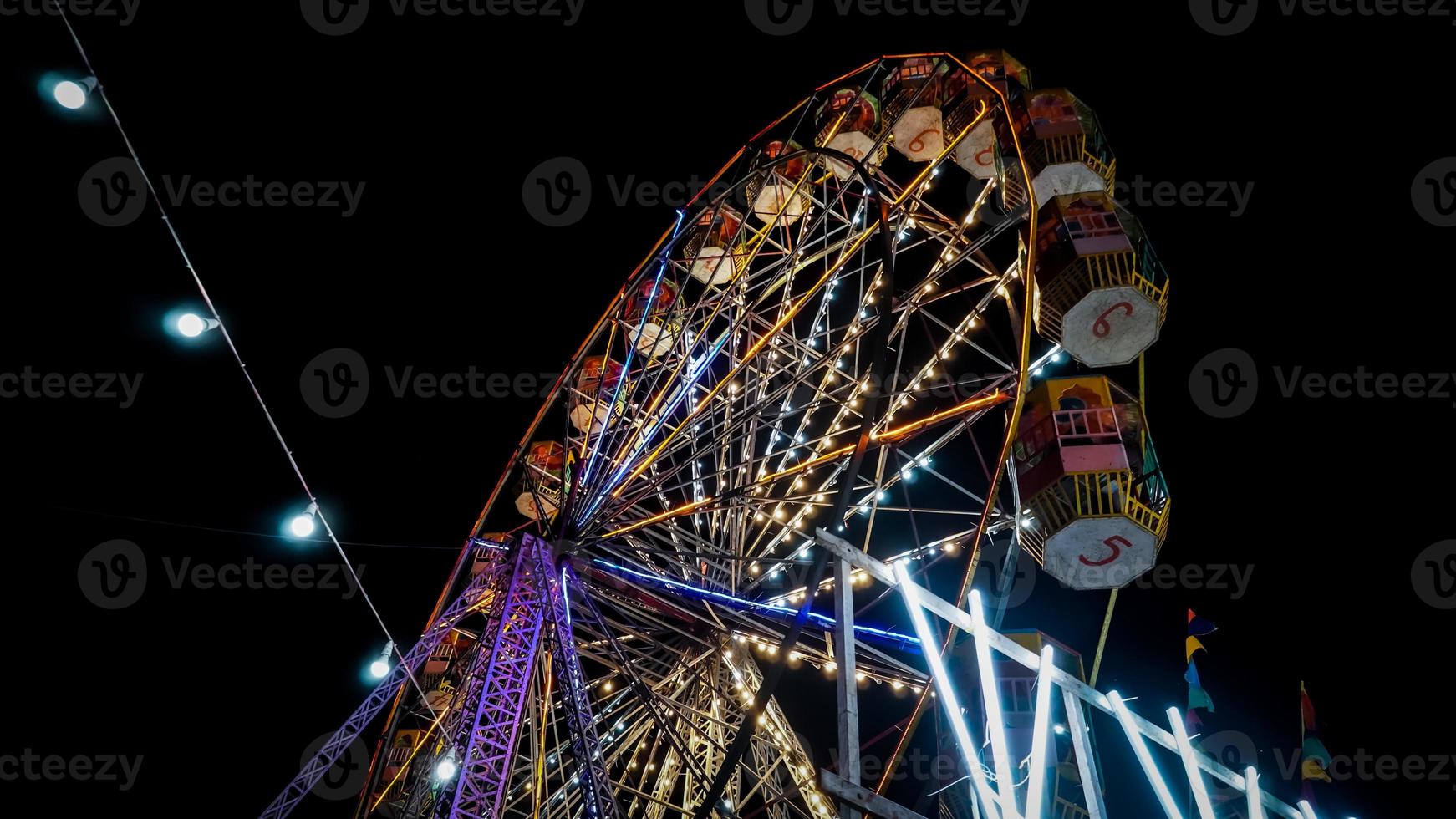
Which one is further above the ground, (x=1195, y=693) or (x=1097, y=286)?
(x=1097, y=286)

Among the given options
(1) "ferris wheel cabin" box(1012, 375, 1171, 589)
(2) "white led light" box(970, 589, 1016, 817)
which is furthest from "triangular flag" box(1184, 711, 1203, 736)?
(2) "white led light" box(970, 589, 1016, 817)

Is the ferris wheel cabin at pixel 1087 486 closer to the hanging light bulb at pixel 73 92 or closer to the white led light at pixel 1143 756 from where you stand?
the white led light at pixel 1143 756

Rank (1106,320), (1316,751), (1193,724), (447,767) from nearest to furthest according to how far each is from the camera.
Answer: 1. (447,767)
2. (1106,320)
3. (1316,751)
4. (1193,724)

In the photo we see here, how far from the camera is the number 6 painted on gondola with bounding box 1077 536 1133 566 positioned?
9188mm

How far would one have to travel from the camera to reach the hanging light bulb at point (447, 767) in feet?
29.3

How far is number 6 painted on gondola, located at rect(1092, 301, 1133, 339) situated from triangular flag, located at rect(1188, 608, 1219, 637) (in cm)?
508

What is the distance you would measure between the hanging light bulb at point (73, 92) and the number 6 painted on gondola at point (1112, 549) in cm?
899

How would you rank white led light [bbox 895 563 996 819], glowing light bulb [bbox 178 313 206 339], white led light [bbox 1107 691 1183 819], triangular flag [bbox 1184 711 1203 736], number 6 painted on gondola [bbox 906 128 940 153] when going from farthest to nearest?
number 6 painted on gondola [bbox 906 128 940 153], triangular flag [bbox 1184 711 1203 736], glowing light bulb [bbox 178 313 206 339], white led light [bbox 1107 691 1183 819], white led light [bbox 895 563 996 819]

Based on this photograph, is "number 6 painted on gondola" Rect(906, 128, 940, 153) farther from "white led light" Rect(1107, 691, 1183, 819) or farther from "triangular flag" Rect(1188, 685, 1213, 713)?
"white led light" Rect(1107, 691, 1183, 819)

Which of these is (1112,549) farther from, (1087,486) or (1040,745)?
(1040,745)

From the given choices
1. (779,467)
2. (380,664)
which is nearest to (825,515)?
(779,467)

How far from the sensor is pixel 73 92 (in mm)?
6922

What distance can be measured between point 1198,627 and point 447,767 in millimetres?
9613

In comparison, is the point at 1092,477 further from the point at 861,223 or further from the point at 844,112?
the point at 844,112
